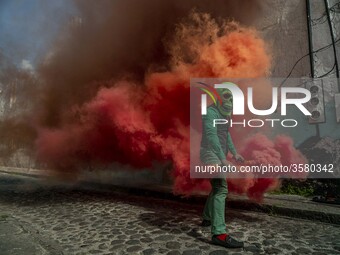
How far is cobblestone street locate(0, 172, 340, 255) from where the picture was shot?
3.66 meters

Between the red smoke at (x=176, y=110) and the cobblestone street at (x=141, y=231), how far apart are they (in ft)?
1.96

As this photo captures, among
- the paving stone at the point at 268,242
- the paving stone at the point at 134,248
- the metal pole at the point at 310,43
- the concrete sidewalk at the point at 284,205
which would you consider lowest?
the paving stone at the point at 134,248

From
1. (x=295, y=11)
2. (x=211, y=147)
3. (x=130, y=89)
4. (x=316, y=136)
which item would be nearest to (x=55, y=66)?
(x=130, y=89)

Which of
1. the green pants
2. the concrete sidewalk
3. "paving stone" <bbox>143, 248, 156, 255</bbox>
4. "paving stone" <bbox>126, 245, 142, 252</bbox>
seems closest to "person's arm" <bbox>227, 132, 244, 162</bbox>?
the green pants

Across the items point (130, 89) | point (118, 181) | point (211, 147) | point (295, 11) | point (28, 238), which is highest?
point (295, 11)

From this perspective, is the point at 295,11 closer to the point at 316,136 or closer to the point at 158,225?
the point at 316,136

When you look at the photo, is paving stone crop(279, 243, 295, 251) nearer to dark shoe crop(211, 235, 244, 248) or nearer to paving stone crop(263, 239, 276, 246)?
paving stone crop(263, 239, 276, 246)

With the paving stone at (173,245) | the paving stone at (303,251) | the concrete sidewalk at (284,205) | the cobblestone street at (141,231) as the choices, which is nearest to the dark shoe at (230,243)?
the cobblestone street at (141,231)

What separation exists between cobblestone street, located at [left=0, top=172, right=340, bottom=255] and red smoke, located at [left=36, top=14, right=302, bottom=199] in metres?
0.60

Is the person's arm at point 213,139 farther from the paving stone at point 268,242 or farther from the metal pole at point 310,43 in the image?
the metal pole at point 310,43

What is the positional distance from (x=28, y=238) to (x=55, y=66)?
477 cm

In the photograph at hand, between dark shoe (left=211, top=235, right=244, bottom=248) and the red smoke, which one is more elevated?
the red smoke

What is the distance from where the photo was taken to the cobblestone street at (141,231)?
12.0 ft

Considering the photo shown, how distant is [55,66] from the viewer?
7715 mm
